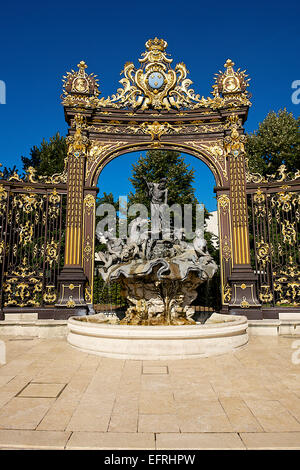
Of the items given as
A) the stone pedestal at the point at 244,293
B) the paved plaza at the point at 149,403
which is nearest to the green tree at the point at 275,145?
the stone pedestal at the point at 244,293

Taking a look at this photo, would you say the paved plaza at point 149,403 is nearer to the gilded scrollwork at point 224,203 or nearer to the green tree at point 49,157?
the gilded scrollwork at point 224,203

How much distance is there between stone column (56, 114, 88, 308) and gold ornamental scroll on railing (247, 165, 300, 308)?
4.85 meters

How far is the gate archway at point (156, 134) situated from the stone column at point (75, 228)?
28mm

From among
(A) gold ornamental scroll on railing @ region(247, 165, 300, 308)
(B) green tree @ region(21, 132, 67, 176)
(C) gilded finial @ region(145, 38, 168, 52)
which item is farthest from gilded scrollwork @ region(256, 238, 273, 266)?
(B) green tree @ region(21, 132, 67, 176)

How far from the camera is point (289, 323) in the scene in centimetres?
773

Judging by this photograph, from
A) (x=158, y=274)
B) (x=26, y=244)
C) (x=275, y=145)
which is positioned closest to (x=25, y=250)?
(x=26, y=244)

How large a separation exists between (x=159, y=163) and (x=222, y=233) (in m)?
11.9

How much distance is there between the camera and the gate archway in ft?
28.9

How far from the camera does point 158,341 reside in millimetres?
5254

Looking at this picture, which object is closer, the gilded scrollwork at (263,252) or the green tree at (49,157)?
the gilded scrollwork at (263,252)

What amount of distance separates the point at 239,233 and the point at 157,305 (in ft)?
11.2

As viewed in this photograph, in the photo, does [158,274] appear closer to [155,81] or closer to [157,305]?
[157,305]

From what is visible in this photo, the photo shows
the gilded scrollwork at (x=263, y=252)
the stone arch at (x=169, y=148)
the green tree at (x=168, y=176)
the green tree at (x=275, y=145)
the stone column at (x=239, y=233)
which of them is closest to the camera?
the stone column at (x=239, y=233)

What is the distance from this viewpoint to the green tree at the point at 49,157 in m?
17.9
